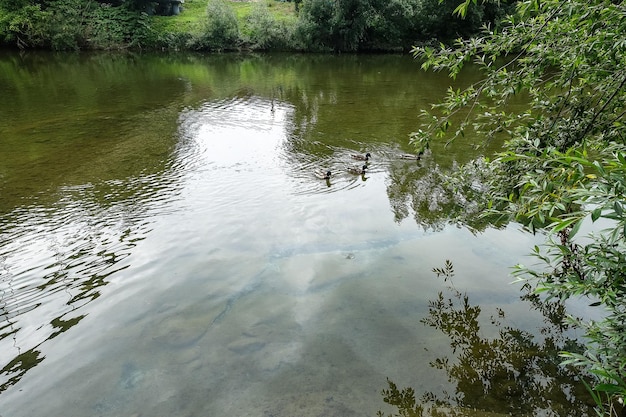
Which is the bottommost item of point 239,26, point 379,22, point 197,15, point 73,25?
point 379,22

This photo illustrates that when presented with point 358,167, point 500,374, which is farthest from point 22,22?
point 500,374

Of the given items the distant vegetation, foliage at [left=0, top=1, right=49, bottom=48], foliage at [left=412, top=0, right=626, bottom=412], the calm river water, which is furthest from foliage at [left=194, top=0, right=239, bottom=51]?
foliage at [left=412, top=0, right=626, bottom=412]

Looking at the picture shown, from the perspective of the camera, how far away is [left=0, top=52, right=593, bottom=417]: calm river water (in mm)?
5285

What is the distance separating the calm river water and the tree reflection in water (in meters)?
0.02

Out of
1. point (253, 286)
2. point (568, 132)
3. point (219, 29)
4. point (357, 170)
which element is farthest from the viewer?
point (219, 29)

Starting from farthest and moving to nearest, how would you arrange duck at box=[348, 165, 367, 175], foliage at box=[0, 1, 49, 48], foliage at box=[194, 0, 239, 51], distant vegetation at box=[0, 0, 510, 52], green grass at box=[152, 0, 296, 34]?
green grass at box=[152, 0, 296, 34], foliage at box=[194, 0, 239, 51], distant vegetation at box=[0, 0, 510, 52], foliage at box=[0, 1, 49, 48], duck at box=[348, 165, 367, 175]

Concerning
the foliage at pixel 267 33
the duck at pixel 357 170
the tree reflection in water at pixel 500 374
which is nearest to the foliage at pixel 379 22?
the foliage at pixel 267 33

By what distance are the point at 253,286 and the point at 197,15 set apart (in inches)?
2090

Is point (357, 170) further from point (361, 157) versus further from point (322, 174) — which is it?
point (361, 157)

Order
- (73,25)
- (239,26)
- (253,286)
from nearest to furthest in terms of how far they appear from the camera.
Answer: (253,286) → (73,25) → (239,26)

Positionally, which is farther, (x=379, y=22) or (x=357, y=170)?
(x=379, y=22)

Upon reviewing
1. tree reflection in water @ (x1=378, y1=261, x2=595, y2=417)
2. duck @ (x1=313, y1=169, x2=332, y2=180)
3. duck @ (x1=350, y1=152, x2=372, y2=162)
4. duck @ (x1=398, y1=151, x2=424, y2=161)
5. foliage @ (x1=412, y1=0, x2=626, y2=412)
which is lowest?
tree reflection in water @ (x1=378, y1=261, x2=595, y2=417)

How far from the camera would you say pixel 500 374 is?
5.40m

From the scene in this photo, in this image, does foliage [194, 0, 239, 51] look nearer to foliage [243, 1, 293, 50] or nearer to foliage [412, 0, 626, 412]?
foliage [243, 1, 293, 50]
